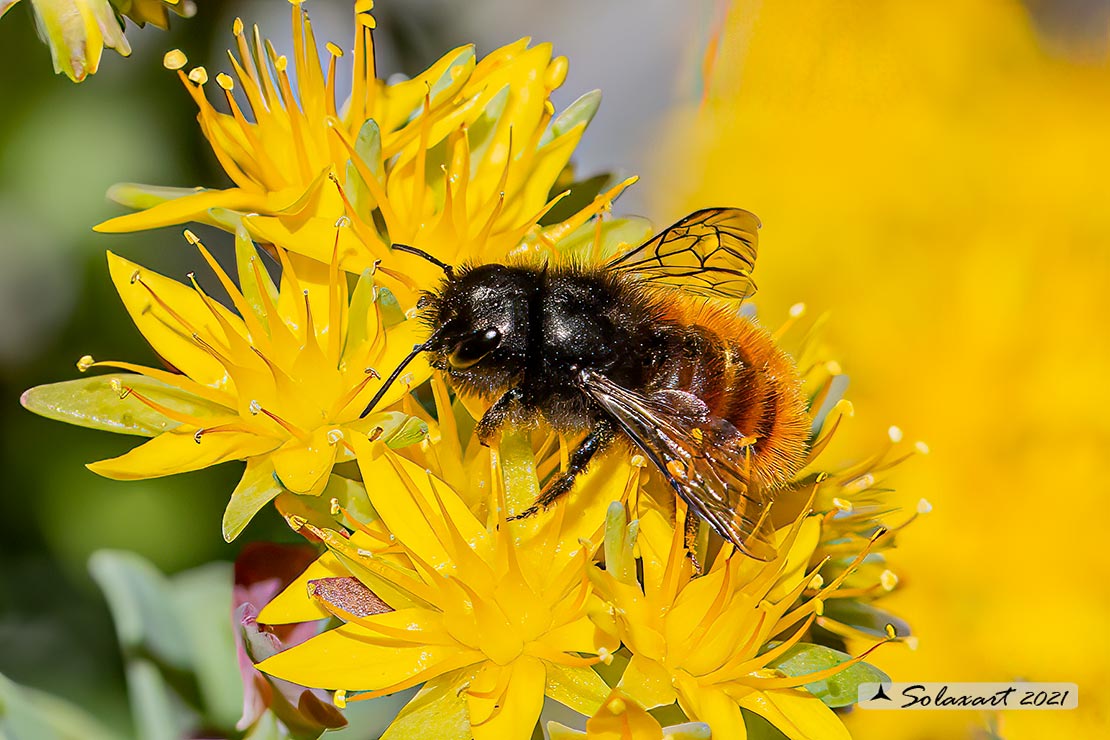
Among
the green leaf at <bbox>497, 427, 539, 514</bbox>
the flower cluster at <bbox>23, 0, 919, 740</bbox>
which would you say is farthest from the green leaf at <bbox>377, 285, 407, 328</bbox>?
the green leaf at <bbox>497, 427, 539, 514</bbox>

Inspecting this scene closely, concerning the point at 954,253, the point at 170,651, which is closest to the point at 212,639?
the point at 170,651

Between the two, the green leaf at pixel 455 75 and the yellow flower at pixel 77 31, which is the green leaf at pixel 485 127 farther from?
the yellow flower at pixel 77 31

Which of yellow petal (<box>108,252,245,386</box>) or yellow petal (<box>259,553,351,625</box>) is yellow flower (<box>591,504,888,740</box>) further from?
yellow petal (<box>108,252,245,386</box>)

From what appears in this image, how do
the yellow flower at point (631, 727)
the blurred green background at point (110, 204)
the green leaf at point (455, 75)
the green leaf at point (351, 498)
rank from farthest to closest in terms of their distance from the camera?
the blurred green background at point (110, 204), the green leaf at point (455, 75), the green leaf at point (351, 498), the yellow flower at point (631, 727)

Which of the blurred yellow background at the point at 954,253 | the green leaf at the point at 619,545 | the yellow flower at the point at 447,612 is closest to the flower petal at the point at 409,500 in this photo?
the yellow flower at the point at 447,612

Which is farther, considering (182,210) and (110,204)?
(110,204)

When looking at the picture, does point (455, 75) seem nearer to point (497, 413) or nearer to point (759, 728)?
point (497, 413)

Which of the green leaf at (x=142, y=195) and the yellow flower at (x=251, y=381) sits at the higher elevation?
the green leaf at (x=142, y=195)

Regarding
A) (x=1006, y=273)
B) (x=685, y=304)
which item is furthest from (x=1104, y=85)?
(x=685, y=304)
